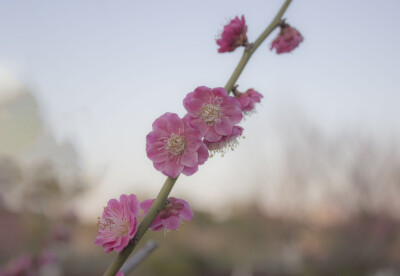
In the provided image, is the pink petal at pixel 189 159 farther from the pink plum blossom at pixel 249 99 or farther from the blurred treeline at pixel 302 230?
the blurred treeline at pixel 302 230

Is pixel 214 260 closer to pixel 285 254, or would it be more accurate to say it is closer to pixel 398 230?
pixel 285 254

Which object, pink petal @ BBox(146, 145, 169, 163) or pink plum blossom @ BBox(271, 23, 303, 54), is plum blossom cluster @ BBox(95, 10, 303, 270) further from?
pink plum blossom @ BBox(271, 23, 303, 54)

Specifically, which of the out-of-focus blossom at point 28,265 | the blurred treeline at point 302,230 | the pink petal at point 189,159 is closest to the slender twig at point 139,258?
the pink petal at point 189,159

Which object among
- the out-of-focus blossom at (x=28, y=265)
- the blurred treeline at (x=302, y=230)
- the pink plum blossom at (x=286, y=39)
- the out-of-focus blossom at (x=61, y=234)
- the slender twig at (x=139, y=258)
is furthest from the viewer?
the blurred treeline at (x=302, y=230)

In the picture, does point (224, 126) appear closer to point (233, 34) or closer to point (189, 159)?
point (189, 159)

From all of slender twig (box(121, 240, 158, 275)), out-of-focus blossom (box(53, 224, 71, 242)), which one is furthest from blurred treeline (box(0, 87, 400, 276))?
slender twig (box(121, 240, 158, 275))

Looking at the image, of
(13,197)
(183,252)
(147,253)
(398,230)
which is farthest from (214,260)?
(147,253)
